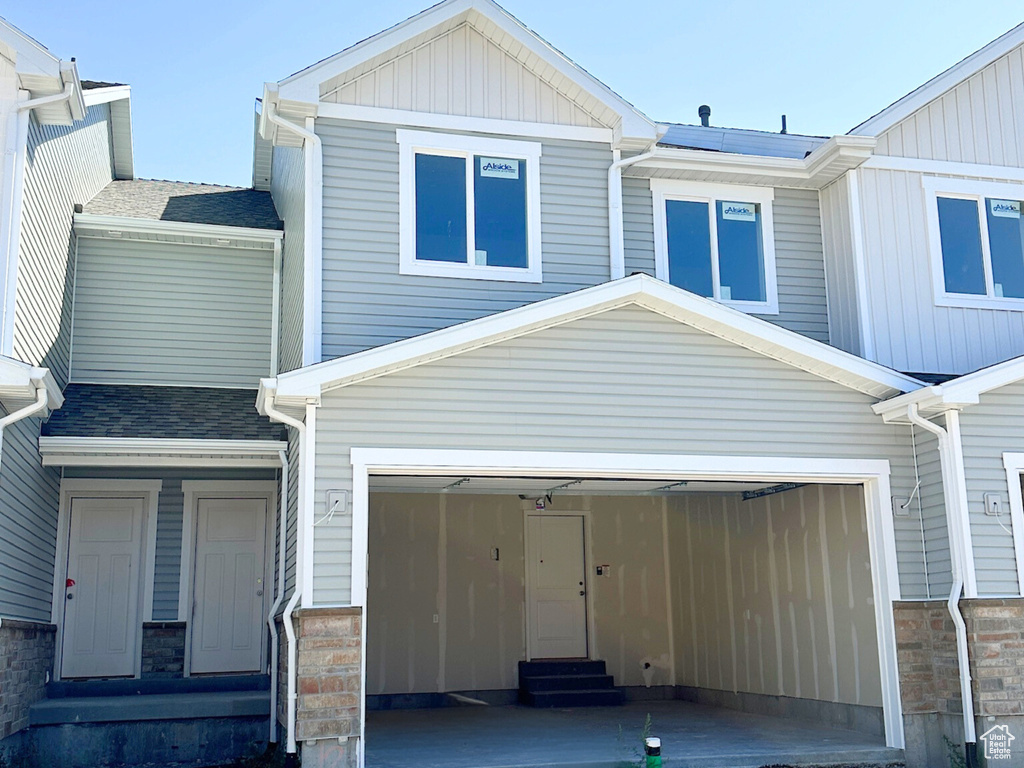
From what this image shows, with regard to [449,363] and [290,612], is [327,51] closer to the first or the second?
[449,363]

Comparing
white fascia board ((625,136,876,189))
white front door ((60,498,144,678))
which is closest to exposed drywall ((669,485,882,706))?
white fascia board ((625,136,876,189))

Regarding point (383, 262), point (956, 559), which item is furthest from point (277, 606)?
point (956, 559)

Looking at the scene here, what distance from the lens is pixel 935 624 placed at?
380 inches

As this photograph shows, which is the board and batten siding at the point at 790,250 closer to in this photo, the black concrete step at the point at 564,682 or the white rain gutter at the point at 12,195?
the black concrete step at the point at 564,682

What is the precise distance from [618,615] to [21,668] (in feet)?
26.0

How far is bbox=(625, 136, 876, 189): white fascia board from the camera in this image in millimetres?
12102

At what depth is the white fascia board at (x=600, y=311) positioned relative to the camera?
872 centimetres

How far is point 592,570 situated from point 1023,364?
23.6 ft

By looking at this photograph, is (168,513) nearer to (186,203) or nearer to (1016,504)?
(186,203)

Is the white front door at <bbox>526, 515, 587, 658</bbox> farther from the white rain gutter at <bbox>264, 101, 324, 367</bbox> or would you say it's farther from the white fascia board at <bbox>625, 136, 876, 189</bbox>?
the white rain gutter at <bbox>264, 101, 324, 367</bbox>

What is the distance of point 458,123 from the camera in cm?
1145

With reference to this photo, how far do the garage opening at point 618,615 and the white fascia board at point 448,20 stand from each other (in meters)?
3.91

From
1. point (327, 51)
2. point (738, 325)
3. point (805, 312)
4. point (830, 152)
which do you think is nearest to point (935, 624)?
point (738, 325)

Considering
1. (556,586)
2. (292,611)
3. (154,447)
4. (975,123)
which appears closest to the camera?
(292,611)
